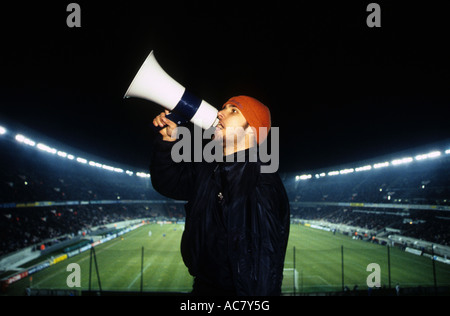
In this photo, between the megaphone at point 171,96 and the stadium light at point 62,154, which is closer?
the megaphone at point 171,96

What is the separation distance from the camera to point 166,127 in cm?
186

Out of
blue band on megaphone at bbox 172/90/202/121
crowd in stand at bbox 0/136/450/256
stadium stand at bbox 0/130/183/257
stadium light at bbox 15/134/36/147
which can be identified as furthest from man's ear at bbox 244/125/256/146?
stadium light at bbox 15/134/36/147

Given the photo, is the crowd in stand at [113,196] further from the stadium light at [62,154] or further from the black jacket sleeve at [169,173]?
the black jacket sleeve at [169,173]

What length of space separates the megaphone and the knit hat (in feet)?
0.98

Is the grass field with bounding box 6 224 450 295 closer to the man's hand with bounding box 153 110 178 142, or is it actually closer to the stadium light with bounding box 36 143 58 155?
the man's hand with bounding box 153 110 178 142

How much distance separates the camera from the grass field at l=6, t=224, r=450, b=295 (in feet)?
47.3

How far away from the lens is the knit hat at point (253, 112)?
1835mm

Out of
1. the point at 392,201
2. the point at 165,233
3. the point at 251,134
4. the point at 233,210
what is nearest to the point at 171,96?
the point at 251,134

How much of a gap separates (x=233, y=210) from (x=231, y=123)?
85 cm

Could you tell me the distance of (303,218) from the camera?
5197 centimetres

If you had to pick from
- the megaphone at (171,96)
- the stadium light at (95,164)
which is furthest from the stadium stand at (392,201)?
the stadium light at (95,164)
